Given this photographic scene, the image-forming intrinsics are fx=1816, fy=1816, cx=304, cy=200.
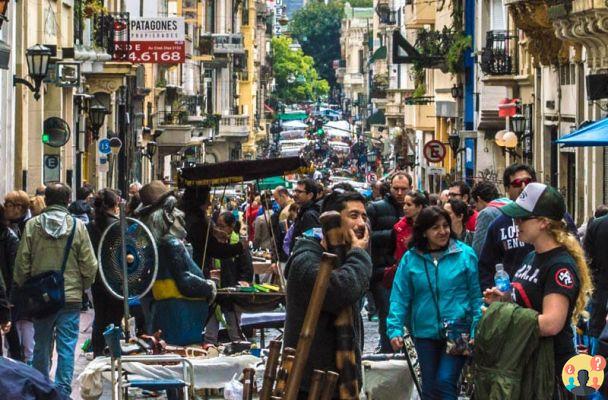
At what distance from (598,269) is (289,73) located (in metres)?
156

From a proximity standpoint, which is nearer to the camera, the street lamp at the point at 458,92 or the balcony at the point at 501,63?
the balcony at the point at 501,63

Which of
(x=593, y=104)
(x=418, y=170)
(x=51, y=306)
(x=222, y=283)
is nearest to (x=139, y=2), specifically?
(x=418, y=170)

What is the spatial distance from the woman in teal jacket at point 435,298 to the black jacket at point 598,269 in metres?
1.31

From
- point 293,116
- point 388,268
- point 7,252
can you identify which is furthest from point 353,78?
point 7,252

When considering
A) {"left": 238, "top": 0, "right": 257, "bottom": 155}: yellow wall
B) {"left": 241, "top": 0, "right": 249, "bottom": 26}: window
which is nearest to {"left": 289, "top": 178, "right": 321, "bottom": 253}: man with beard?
{"left": 238, "top": 0, "right": 257, "bottom": 155}: yellow wall

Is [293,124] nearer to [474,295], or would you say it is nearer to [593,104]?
[593,104]

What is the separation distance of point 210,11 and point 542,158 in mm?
55001

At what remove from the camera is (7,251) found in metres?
14.1

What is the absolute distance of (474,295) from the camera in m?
11.0

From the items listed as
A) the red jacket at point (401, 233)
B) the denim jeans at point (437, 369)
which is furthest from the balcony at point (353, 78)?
the denim jeans at point (437, 369)

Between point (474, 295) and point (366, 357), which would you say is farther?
point (366, 357)

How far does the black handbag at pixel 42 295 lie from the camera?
13.4m

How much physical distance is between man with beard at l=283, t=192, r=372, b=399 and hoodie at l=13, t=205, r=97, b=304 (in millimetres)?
4302

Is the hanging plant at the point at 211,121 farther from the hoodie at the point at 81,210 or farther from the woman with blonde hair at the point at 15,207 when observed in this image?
the woman with blonde hair at the point at 15,207
